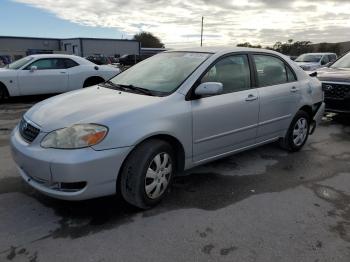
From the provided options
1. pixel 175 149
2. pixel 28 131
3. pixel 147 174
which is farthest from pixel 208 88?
pixel 28 131

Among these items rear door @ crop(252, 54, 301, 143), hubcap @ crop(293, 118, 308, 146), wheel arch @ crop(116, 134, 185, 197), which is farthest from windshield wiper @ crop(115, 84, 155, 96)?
hubcap @ crop(293, 118, 308, 146)

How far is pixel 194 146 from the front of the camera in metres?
3.97

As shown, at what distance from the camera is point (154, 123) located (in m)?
3.48

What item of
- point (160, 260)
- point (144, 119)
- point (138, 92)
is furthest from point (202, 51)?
point (160, 260)

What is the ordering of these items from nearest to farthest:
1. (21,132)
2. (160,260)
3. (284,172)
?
(160,260)
(21,132)
(284,172)

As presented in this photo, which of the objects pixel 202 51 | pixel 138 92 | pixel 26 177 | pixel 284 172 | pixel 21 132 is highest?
pixel 202 51

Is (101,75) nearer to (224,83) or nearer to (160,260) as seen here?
(224,83)

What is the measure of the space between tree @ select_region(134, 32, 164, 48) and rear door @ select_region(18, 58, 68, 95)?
2921 inches

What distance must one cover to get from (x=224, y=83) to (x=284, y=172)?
4.87 feet

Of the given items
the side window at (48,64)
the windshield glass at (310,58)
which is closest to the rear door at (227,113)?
the side window at (48,64)

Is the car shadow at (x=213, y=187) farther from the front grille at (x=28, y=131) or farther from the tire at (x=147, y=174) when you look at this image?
the front grille at (x=28, y=131)

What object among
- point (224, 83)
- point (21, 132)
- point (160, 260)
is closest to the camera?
point (160, 260)

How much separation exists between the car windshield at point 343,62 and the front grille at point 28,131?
7724 mm

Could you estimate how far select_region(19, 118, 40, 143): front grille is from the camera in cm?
341
